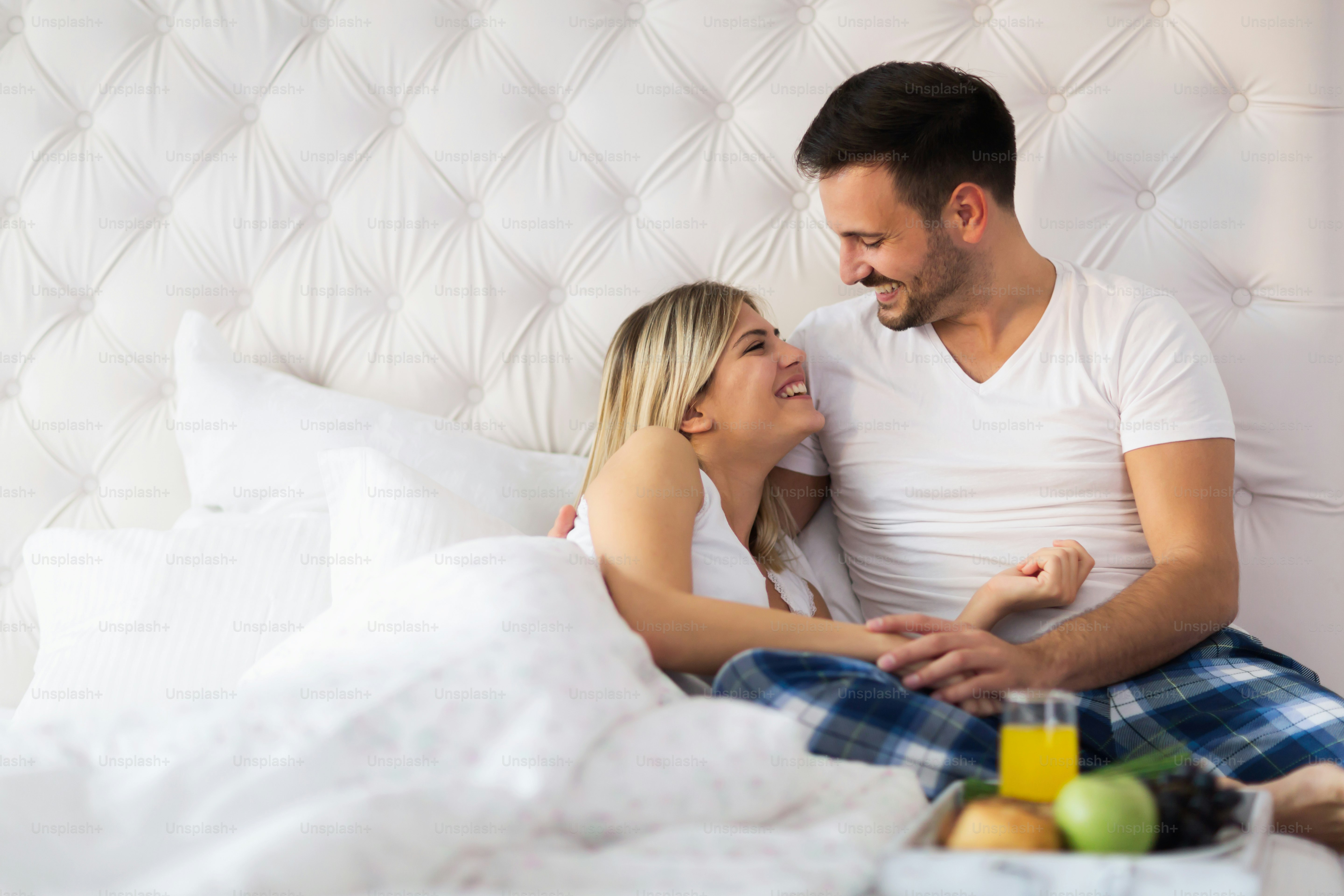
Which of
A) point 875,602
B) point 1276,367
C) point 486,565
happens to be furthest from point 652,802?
point 1276,367

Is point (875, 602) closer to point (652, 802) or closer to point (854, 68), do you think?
point (652, 802)

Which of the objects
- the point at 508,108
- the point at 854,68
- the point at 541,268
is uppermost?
the point at 854,68

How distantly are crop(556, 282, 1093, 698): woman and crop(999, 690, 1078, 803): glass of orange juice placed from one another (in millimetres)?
251

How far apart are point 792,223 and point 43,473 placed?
1.38 metres

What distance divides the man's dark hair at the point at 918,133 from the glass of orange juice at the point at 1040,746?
31.1 inches

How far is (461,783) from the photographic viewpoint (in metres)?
0.70

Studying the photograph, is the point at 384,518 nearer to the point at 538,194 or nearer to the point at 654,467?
the point at 654,467

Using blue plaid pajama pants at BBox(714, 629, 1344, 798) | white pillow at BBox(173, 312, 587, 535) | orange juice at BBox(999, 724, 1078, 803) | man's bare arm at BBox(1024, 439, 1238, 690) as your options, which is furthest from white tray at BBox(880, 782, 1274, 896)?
white pillow at BBox(173, 312, 587, 535)

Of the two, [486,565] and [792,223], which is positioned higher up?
[792,223]

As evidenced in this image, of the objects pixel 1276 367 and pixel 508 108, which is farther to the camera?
pixel 508 108

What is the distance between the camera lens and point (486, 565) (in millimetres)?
961

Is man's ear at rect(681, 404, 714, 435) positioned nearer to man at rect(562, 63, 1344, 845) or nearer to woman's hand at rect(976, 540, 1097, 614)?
man at rect(562, 63, 1344, 845)

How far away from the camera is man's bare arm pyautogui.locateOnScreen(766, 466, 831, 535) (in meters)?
1.50

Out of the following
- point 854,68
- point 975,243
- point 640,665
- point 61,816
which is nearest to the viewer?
point 61,816
